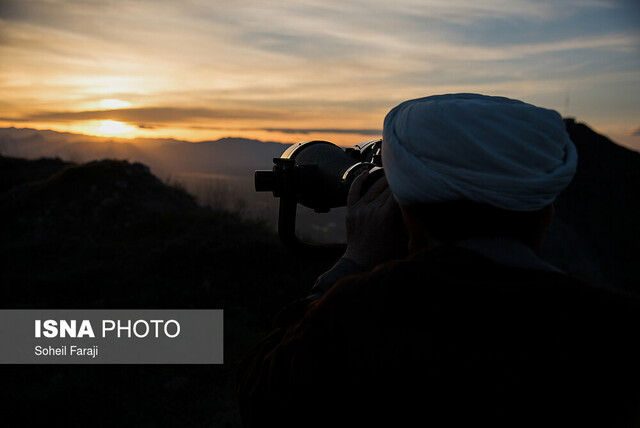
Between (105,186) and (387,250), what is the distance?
42.9 ft

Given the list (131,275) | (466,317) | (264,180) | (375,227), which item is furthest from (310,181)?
(131,275)

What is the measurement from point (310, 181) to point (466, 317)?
3.62 feet

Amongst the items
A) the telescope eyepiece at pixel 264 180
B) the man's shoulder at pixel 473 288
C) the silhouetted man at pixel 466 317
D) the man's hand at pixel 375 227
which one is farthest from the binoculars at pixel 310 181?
the man's shoulder at pixel 473 288

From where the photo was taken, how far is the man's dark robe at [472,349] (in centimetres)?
102

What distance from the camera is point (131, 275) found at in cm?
888

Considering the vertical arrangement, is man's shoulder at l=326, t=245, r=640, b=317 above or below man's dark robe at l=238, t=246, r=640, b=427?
above

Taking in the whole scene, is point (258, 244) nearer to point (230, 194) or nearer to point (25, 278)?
point (25, 278)

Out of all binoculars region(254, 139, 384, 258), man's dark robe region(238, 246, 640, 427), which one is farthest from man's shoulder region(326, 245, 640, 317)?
binoculars region(254, 139, 384, 258)

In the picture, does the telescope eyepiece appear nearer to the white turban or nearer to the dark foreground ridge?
the white turban

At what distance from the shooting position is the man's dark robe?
3.35 ft

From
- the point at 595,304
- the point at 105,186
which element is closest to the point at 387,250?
the point at 595,304

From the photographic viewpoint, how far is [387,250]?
4.71ft

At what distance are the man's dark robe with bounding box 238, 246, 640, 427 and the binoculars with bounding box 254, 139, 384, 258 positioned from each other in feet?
2.64

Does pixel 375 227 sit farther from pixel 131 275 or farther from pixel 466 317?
pixel 131 275
